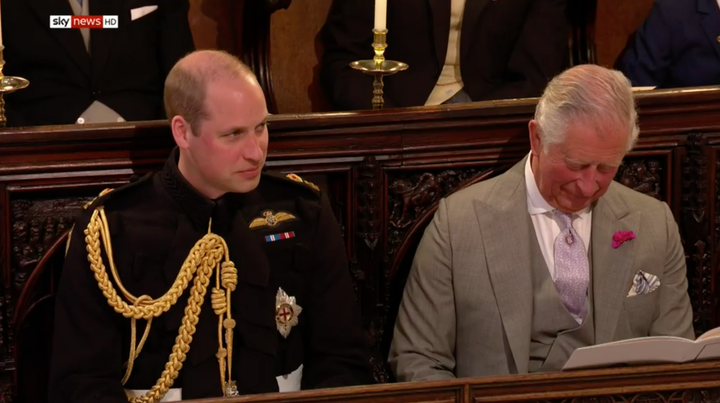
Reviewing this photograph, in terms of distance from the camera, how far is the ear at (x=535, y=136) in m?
2.83

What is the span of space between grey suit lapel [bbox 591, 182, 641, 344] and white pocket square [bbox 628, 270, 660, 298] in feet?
0.08

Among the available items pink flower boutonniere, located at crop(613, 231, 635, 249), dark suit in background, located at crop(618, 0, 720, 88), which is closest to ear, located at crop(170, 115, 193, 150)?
pink flower boutonniere, located at crop(613, 231, 635, 249)

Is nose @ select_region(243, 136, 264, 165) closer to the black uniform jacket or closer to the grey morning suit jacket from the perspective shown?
the black uniform jacket

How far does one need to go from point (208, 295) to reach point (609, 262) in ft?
3.17

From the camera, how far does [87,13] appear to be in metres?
3.73

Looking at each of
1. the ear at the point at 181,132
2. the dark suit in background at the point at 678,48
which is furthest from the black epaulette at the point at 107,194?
the dark suit in background at the point at 678,48

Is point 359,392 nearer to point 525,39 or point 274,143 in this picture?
point 274,143

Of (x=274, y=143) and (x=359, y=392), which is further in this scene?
(x=274, y=143)

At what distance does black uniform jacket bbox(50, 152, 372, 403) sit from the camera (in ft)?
8.48

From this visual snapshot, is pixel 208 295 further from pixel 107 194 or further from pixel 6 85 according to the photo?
pixel 6 85

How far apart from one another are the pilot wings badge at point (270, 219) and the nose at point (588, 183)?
2.19ft

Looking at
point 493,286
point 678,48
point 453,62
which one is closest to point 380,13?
point 493,286

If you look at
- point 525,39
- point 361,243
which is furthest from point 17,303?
point 525,39

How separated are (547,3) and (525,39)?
0.16m
